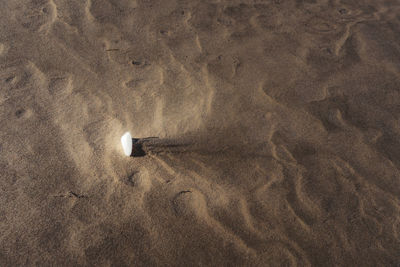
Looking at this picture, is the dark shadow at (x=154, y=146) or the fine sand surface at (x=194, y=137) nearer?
the fine sand surface at (x=194, y=137)

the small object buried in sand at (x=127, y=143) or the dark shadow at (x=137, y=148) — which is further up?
the small object buried in sand at (x=127, y=143)

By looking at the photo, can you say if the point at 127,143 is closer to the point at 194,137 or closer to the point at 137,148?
the point at 137,148

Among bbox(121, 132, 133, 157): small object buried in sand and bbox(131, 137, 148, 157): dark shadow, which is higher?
bbox(121, 132, 133, 157): small object buried in sand

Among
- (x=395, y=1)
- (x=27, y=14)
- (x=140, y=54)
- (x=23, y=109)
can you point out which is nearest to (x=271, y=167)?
(x=140, y=54)

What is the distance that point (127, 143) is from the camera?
6.54ft

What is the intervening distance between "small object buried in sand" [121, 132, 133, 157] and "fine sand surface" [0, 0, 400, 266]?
0.07 m

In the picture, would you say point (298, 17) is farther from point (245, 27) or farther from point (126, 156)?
point (126, 156)

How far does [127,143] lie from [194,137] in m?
0.47

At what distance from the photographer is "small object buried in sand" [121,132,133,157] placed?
6.50ft

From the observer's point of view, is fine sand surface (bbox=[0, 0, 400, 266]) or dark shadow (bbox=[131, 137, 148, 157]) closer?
fine sand surface (bbox=[0, 0, 400, 266])

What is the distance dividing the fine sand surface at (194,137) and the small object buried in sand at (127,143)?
0.21 feet

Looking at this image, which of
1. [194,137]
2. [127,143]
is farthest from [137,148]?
[194,137]

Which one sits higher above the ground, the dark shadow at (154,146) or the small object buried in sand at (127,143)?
the small object buried in sand at (127,143)

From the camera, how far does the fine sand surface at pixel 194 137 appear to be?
67.2 inches
